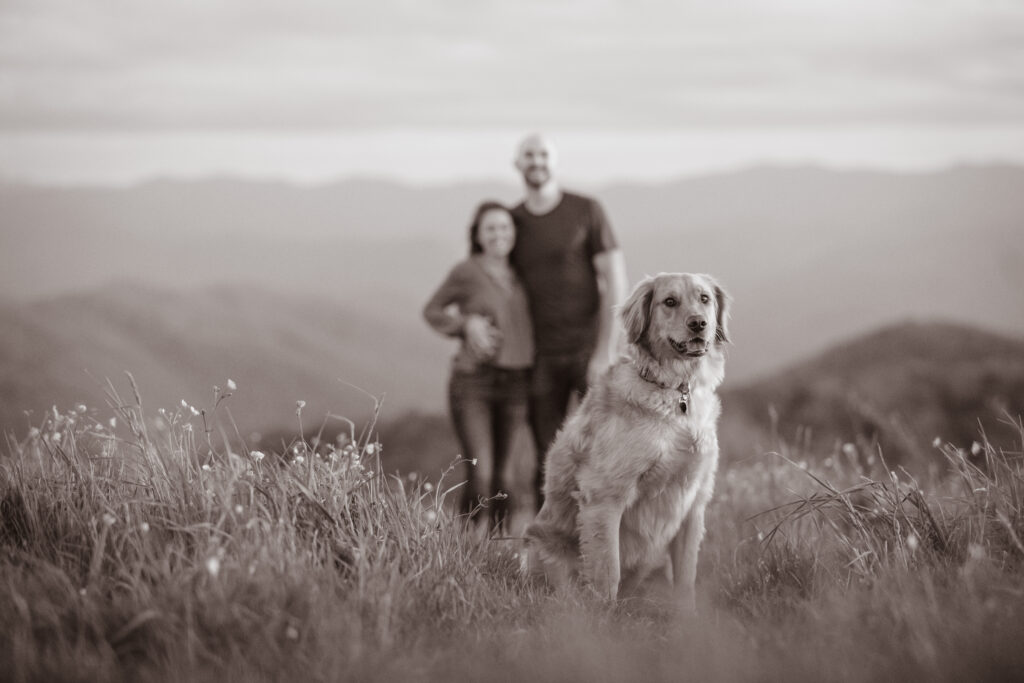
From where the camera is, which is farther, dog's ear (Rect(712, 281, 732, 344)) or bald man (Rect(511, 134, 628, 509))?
bald man (Rect(511, 134, 628, 509))

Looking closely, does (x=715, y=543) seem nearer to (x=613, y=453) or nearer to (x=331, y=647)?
(x=613, y=453)

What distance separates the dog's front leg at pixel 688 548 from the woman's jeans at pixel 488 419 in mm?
1547

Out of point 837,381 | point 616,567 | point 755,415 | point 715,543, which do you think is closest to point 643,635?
point 616,567

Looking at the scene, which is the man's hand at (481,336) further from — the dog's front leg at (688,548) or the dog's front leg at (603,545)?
the dog's front leg at (688,548)

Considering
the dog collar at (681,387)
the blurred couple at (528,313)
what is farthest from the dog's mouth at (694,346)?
the blurred couple at (528,313)

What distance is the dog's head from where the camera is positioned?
4254 millimetres

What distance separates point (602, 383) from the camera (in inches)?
179

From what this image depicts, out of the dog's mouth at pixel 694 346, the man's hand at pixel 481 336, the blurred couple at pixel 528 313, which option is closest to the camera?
the dog's mouth at pixel 694 346

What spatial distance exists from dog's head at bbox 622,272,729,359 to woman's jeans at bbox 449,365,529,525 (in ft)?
5.18

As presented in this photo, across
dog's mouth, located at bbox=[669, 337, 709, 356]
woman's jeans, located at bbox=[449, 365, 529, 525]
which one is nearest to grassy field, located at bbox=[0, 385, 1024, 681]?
dog's mouth, located at bbox=[669, 337, 709, 356]

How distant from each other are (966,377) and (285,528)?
11860 millimetres

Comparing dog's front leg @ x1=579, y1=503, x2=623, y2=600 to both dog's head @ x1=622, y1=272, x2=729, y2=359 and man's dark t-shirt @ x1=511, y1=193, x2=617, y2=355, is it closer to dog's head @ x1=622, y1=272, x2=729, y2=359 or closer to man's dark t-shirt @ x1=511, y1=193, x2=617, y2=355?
dog's head @ x1=622, y1=272, x2=729, y2=359

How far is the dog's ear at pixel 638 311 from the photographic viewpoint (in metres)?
4.45

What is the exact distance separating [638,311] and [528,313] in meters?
1.62
